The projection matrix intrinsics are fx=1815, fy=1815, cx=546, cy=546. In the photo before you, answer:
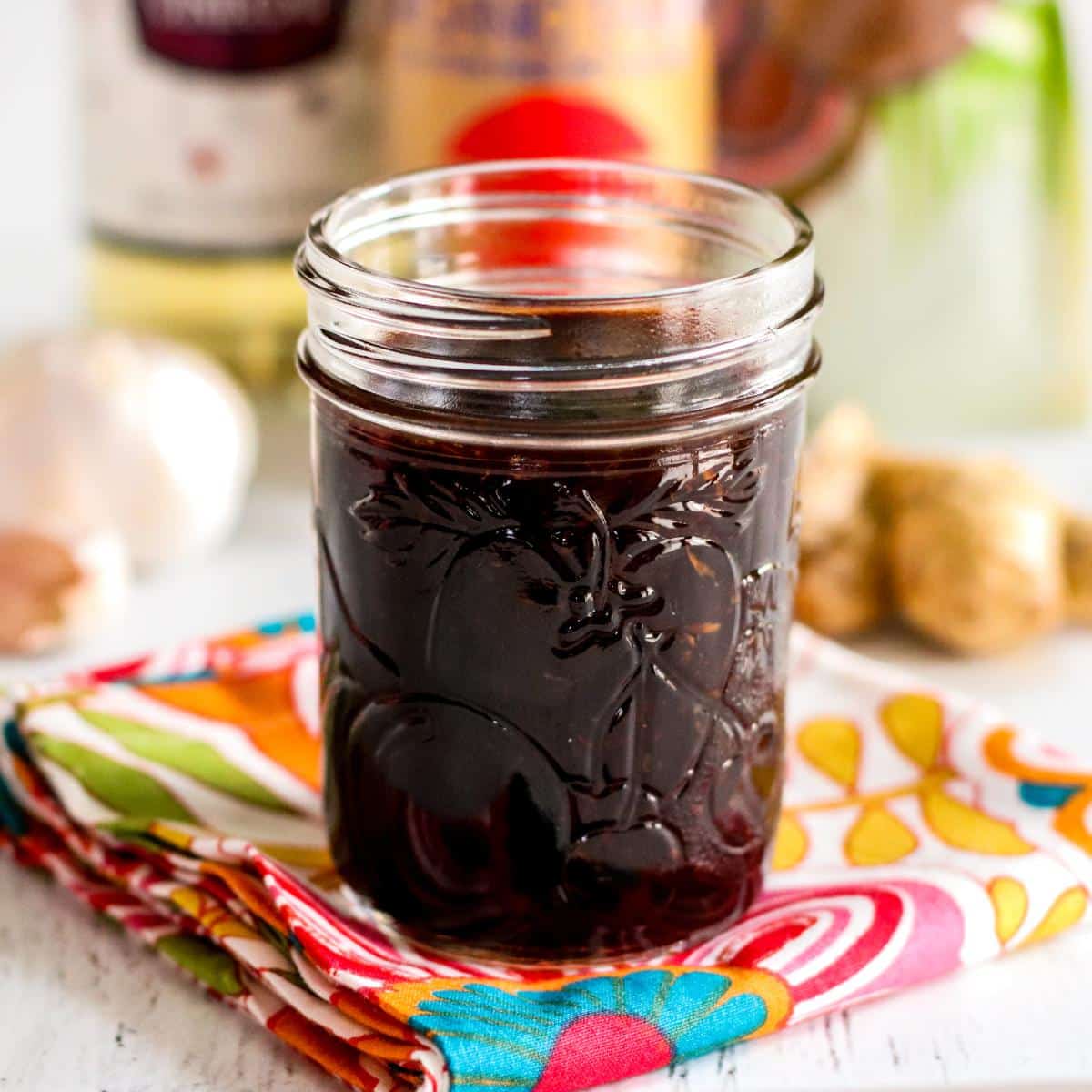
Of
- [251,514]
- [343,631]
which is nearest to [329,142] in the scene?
Answer: [251,514]

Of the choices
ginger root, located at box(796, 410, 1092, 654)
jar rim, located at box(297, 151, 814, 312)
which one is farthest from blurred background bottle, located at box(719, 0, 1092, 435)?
jar rim, located at box(297, 151, 814, 312)

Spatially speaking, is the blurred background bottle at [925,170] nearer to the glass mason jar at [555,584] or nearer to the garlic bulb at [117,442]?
the garlic bulb at [117,442]

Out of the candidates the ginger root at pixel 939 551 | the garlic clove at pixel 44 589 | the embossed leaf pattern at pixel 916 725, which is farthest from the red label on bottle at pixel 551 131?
the embossed leaf pattern at pixel 916 725

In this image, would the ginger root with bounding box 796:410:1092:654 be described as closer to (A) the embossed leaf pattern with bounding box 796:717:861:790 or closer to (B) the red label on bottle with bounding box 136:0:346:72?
(A) the embossed leaf pattern with bounding box 796:717:861:790

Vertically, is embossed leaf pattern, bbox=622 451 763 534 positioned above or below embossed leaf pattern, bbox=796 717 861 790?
above

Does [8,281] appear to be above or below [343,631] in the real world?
below

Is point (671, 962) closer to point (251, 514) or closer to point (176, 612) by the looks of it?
point (176, 612)
